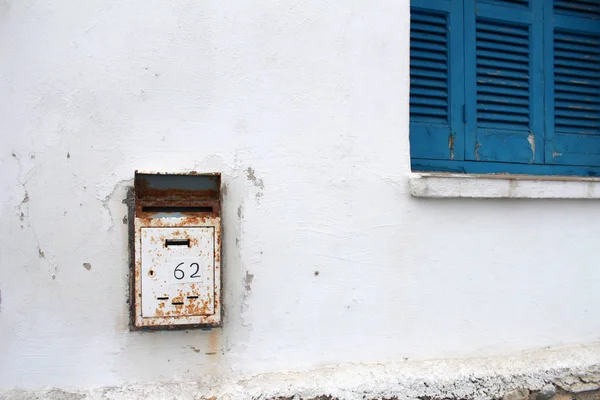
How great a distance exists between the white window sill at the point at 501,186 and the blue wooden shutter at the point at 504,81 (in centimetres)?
33

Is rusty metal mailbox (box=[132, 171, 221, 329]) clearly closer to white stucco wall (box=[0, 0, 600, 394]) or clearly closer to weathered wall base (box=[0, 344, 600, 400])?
white stucco wall (box=[0, 0, 600, 394])

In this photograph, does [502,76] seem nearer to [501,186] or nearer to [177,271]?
[501,186]

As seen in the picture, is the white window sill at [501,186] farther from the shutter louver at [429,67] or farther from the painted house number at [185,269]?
the painted house number at [185,269]

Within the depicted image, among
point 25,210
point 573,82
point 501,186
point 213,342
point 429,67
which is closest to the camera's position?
point 25,210

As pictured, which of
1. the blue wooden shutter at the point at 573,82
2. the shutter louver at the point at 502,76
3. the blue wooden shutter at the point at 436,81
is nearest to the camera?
the blue wooden shutter at the point at 436,81

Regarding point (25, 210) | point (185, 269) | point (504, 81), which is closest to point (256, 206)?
point (185, 269)

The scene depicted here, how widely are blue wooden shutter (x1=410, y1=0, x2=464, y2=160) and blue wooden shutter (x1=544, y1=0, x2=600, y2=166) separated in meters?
0.56

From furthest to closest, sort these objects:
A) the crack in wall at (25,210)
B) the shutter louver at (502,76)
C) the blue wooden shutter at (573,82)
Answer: the blue wooden shutter at (573,82) → the shutter louver at (502,76) → the crack in wall at (25,210)

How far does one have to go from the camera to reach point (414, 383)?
2.12 meters

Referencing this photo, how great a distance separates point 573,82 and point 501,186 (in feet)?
3.25

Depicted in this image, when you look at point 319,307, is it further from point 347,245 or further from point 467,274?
point 467,274

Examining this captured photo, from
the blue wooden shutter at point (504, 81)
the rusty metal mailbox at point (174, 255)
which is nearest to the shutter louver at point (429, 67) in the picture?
the blue wooden shutter at point (504, 81)

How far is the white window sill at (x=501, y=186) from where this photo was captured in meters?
2.17

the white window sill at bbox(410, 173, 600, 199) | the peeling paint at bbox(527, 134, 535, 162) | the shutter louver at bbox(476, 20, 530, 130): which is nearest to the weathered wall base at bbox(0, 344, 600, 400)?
the white window sill at bbox(410, 173, 600, 199)
